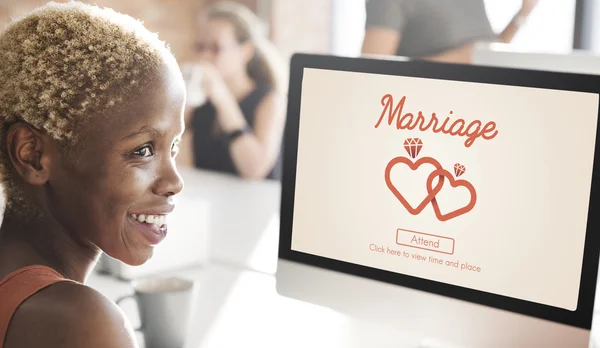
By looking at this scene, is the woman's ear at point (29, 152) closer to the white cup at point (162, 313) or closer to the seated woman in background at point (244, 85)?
the white cup at point (162, 313)

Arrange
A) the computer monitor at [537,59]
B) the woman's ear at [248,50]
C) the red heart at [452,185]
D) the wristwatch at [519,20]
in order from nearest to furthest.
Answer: the red heart at [452,185], the computer monitor at [537,59], the wristwatch at [519,20], the woman's ear at [248,50]

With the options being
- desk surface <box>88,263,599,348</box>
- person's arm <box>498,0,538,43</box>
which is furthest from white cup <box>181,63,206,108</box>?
desk surface <box>88,263,599,348</box>

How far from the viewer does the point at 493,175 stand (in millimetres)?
939

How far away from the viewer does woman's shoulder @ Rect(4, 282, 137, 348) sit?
2.26 ft

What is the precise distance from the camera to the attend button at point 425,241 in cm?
97

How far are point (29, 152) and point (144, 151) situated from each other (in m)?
0.12

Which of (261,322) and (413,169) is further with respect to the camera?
(261,322)

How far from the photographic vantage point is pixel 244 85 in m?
3.11

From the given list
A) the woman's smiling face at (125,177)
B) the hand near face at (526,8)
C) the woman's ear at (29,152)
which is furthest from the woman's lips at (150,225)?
the hand near face at (526,8)

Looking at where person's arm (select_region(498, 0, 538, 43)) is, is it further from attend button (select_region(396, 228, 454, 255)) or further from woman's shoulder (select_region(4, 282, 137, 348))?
woman's shoulder (select_region(4, 282, 137, 348))

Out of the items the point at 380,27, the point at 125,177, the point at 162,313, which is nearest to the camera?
the point at 125,177

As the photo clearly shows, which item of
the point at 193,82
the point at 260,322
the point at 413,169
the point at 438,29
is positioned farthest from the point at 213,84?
the point at 413,169

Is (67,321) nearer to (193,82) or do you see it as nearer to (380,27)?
(380,27)

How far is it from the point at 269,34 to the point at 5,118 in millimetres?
2963
